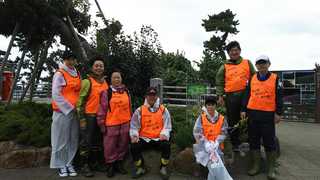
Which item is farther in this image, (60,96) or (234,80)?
(234,80)

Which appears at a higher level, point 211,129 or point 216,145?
point 211,129

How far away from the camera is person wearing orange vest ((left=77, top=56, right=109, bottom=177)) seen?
728 cm

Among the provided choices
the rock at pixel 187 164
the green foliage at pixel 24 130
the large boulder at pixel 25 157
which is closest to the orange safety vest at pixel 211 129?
the rock at pixel 187 164

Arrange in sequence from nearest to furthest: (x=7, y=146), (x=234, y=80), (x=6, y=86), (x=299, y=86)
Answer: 1. (x=234, y=80)
2. (x=7, y=146)
3. (x=6, y=86)
4. (x=299, y=86)

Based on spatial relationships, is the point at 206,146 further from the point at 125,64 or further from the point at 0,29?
the point at 0,29

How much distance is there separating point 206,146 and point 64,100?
2375mm

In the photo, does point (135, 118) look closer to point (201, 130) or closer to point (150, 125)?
point (150, 125)

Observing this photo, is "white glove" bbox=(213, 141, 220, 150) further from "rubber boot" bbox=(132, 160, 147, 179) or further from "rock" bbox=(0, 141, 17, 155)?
"rock" bbox=(0, 141, 17, 155)

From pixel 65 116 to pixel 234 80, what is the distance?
2863 millimetres

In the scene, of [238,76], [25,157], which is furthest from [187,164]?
[25,157]

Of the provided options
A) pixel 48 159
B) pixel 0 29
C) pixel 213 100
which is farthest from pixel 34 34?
pixel 213 100

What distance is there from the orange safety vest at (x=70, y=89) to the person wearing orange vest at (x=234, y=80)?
7.88ft

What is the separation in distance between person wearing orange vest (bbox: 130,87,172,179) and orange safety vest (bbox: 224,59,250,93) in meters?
1.24

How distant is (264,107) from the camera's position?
274 inches
